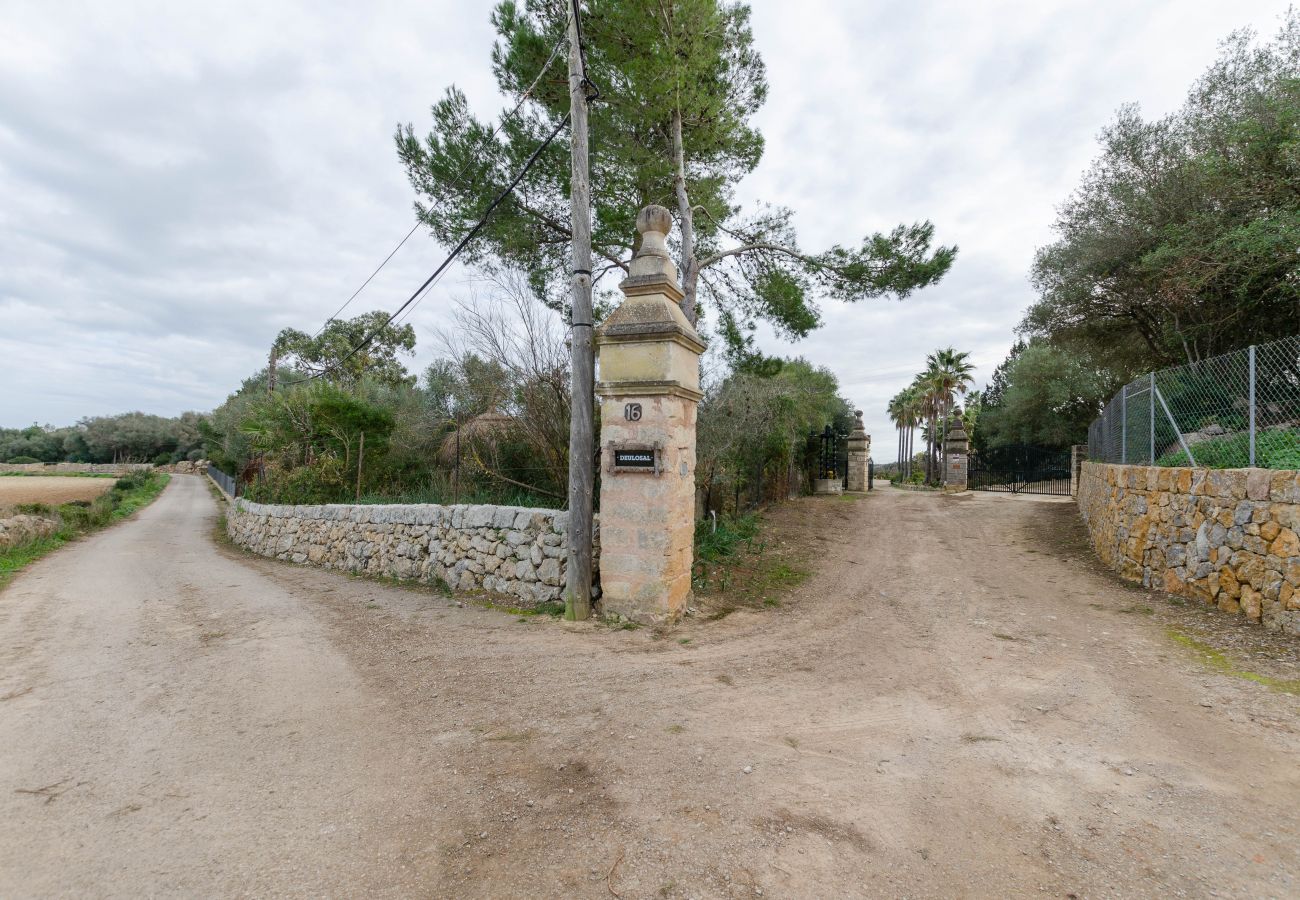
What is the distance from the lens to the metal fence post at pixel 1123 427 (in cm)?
852

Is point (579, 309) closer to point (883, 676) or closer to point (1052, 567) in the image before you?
point (883, 676)

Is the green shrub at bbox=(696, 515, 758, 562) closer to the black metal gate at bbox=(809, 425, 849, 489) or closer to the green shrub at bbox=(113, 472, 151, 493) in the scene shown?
the black metal gate at bbox=(809, 425, 849, 489)

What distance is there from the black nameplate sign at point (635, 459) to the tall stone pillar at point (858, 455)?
14507mm

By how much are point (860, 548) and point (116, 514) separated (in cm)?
2669

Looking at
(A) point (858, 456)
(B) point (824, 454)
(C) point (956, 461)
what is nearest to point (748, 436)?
(B) point (824, 454)

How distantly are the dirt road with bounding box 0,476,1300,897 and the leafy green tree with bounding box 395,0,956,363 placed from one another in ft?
19.2

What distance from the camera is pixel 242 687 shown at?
4.17 m

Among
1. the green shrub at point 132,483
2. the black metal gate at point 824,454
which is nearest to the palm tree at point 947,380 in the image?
the black metal gate at point 824,454

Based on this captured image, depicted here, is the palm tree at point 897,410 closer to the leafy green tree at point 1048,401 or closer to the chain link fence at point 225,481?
the leafy green tree at point 1048,401

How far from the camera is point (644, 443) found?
5.41 meters

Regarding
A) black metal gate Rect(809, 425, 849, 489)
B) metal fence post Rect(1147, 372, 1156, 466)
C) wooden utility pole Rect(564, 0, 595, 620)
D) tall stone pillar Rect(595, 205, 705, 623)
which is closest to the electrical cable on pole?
wooden utility pole Rect(564, 0, 595, 620)

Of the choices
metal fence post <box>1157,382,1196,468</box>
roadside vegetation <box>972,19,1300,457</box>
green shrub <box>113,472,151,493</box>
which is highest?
roadside vegetation <box>972,19,1300,457</box>

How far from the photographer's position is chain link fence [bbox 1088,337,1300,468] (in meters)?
5.47

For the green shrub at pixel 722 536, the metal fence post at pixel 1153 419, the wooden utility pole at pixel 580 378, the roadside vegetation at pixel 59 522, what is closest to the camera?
the wooden utility pole at pixel 580 378
